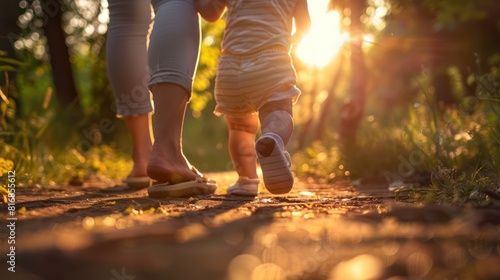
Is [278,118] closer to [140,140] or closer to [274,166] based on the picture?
[274,166]

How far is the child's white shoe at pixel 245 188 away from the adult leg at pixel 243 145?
3.4 inches

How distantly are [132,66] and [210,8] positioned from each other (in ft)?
2.60

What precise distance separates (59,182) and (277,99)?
2270 mm

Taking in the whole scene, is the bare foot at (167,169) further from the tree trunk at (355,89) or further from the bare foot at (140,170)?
the tree trunk at (355,89)

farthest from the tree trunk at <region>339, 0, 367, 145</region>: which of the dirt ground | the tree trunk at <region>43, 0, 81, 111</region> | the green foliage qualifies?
the tree trunk at <region>43, 0, 81, 111</region>

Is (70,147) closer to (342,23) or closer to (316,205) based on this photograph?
(342,23)

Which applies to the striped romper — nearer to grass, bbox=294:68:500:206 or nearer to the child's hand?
the child's hand

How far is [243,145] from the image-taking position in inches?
130

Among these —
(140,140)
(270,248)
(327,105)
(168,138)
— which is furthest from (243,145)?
(327,105)

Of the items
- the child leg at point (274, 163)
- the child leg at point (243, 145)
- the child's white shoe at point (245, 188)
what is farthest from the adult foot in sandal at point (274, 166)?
the child leg at point (243, 145)

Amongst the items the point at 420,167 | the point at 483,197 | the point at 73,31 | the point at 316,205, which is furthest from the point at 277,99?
the point at 73,31

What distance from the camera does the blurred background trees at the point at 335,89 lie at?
3.91 m

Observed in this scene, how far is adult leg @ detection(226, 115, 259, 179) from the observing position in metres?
3.30

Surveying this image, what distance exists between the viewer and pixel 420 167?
408 centimetres
